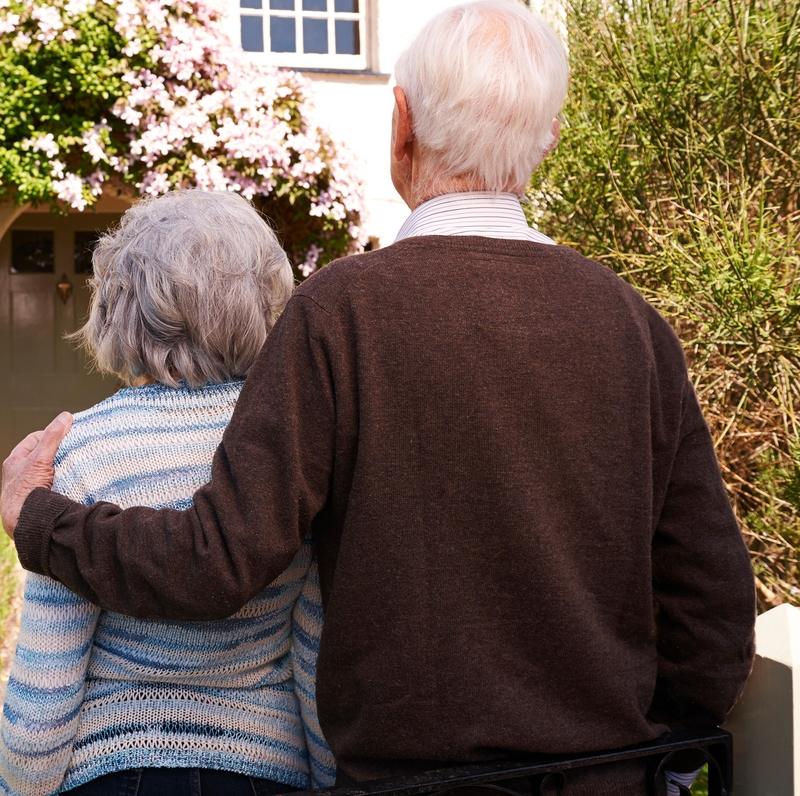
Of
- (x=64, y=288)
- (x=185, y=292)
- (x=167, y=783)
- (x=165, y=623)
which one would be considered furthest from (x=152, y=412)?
(x=64, y=288)

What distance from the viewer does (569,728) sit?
48.4 inches

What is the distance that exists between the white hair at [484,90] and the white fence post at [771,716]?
85cm

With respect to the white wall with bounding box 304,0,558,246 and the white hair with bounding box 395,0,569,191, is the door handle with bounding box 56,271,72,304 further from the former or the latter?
the white hair with bounding box 395,0,569,191

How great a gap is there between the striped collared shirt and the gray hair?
0.97 feet

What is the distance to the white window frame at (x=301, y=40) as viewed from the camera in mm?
7336

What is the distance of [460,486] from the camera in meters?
1.18

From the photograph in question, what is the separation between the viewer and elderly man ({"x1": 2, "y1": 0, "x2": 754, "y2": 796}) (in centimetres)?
116

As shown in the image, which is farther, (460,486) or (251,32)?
(251,32)

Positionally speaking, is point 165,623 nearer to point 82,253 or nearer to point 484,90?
point 484,90

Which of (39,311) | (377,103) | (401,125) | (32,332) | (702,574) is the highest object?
(401,125)

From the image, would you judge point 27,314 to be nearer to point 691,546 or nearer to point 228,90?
point 228,90

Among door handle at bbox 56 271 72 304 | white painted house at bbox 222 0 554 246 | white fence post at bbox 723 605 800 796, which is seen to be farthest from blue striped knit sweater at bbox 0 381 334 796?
door handle at bbox 56 271 72 304

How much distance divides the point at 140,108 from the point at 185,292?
4.55m

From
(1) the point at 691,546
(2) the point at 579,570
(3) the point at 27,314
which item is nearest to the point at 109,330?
(2) the point at 579,570
